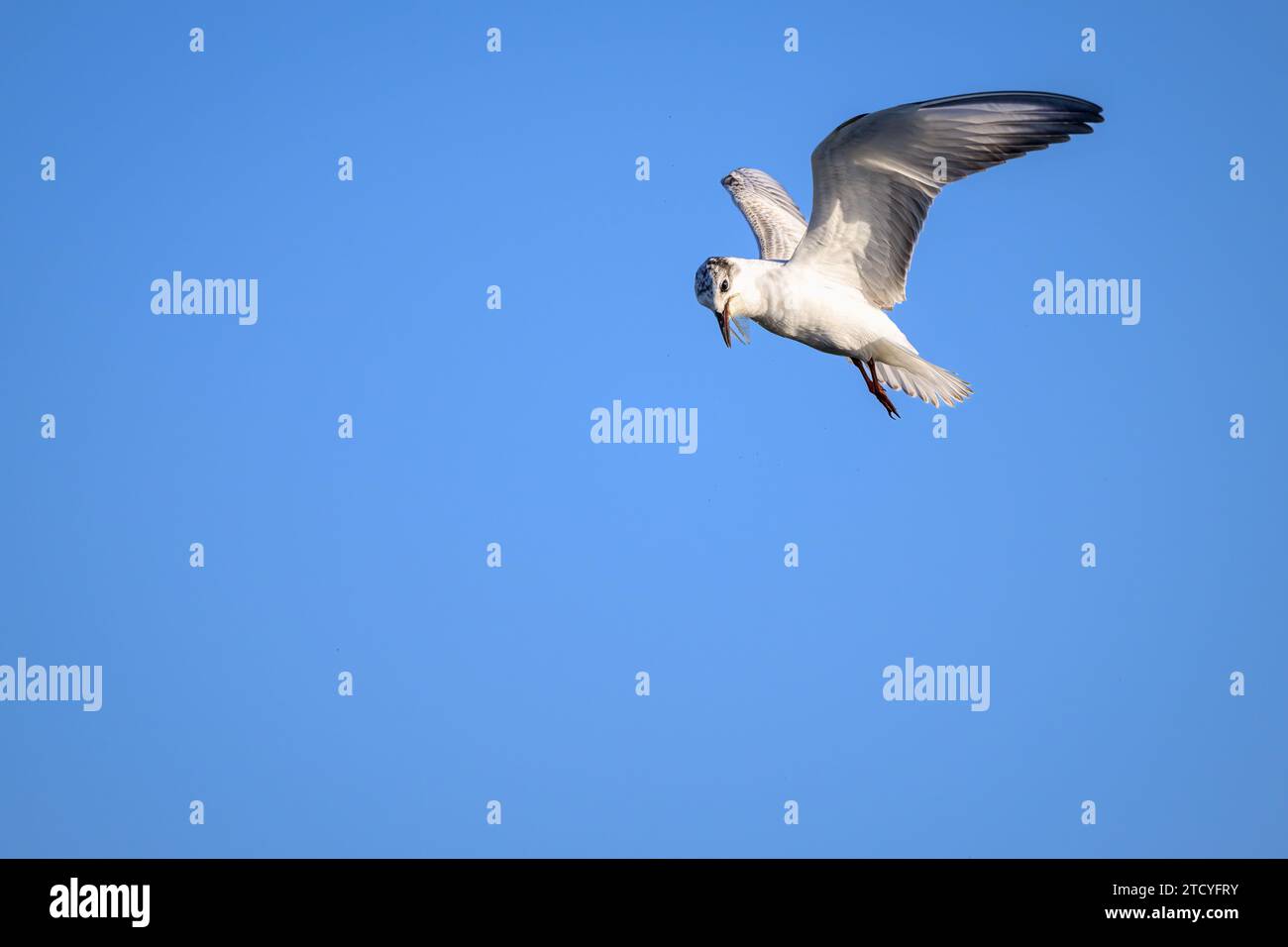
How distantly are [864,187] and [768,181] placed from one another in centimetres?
481

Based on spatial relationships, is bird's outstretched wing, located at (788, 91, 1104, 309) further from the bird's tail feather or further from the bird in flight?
the bird's tail feather

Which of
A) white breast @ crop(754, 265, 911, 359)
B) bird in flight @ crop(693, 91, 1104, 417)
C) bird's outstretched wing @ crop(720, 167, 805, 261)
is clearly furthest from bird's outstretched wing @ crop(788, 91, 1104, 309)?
bird's outstretched wing @ crop(720, 167, 805, 261)

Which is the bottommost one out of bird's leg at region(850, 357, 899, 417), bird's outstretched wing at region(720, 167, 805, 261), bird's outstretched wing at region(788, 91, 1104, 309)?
bird's leg at region(850, 357, 899, 417)

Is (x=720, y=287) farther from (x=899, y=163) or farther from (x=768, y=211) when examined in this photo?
(x=768, y=211)

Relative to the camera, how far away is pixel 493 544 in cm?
1969

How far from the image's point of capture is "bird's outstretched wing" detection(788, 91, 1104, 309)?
439 inches

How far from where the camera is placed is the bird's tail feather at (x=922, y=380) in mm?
12609

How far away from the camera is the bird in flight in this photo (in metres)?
A: 11.2

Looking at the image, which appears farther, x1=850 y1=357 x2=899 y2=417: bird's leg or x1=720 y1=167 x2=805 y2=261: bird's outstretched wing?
x1=720 y1=167 x2=805 y2=261: bird's outstretched wing

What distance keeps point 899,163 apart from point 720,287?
1627 millimetres

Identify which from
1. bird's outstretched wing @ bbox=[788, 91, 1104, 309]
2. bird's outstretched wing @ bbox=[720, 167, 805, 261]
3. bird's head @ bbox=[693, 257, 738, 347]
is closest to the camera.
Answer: bird's outstretched wing @ bbox=[788, 91, 1104, 309]

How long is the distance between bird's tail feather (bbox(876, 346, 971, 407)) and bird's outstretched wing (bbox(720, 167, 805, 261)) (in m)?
2.21

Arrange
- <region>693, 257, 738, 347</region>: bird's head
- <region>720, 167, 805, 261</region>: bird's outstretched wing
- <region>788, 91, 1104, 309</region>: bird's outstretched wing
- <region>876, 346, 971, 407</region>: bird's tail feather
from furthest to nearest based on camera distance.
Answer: <region>720, 167, 805, 261</region>: bird's outstretched wing → <region>876, 346, 971, 407</region>: bird's tail feather → <region>693, 257, 738, 347</region>: bird's head → <region>788, 91, 1104, 309</region>: bird's outstretched wing

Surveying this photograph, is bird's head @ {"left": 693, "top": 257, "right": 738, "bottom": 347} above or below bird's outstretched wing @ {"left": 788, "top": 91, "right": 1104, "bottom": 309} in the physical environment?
below
